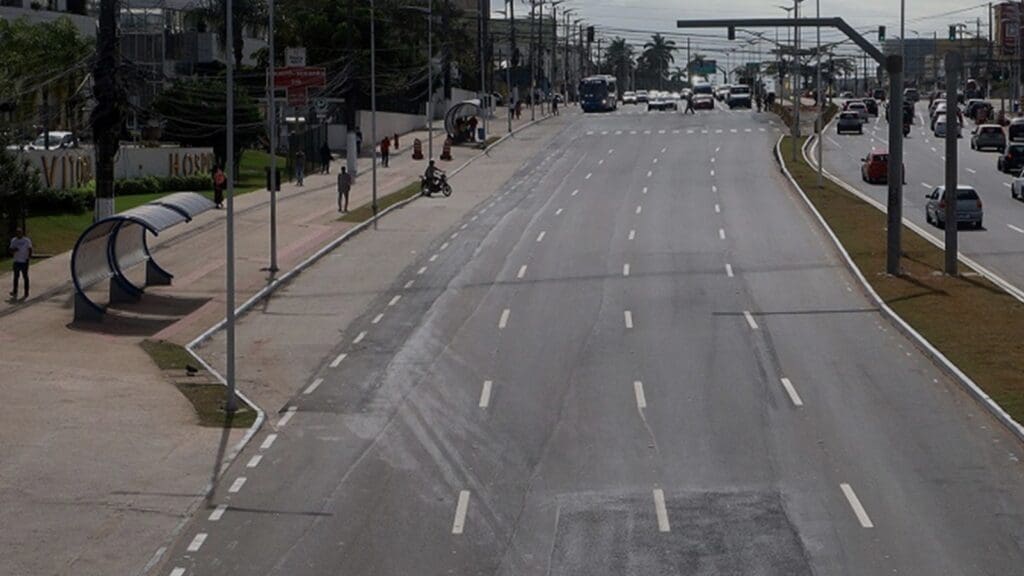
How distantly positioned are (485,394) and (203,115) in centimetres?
4950

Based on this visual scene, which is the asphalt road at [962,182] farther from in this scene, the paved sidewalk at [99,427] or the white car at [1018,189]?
the paved sidewalk at [99,427]

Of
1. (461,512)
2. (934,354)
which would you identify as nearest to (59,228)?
(934,354)

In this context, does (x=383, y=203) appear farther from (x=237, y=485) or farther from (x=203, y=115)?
(x=237, y=485)

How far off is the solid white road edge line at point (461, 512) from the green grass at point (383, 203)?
1376 inches

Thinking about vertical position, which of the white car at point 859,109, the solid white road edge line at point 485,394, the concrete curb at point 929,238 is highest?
the white car at point 859,109

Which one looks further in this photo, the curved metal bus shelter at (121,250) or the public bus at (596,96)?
the public bus at (596,96)

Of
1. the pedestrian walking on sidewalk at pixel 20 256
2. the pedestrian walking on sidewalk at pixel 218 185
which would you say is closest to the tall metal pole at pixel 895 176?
the pedestrian walking on sidewalk at pixel 20 256

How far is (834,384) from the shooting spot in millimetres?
29719

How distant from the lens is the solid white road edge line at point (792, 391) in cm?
2822

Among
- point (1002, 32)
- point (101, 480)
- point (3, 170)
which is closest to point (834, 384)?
point (101, 480)

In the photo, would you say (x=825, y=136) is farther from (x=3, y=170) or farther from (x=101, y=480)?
(x=101, y=480)

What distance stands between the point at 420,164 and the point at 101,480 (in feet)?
194

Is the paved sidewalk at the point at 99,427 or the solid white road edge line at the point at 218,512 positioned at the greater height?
the paved sidewalk at the point at 99,427

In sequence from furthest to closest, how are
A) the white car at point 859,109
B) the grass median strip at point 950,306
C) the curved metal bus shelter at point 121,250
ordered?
the white car at point 859,109 < the curved metal bus shelter at point 121,250 < the grass median strip at point 950,306
